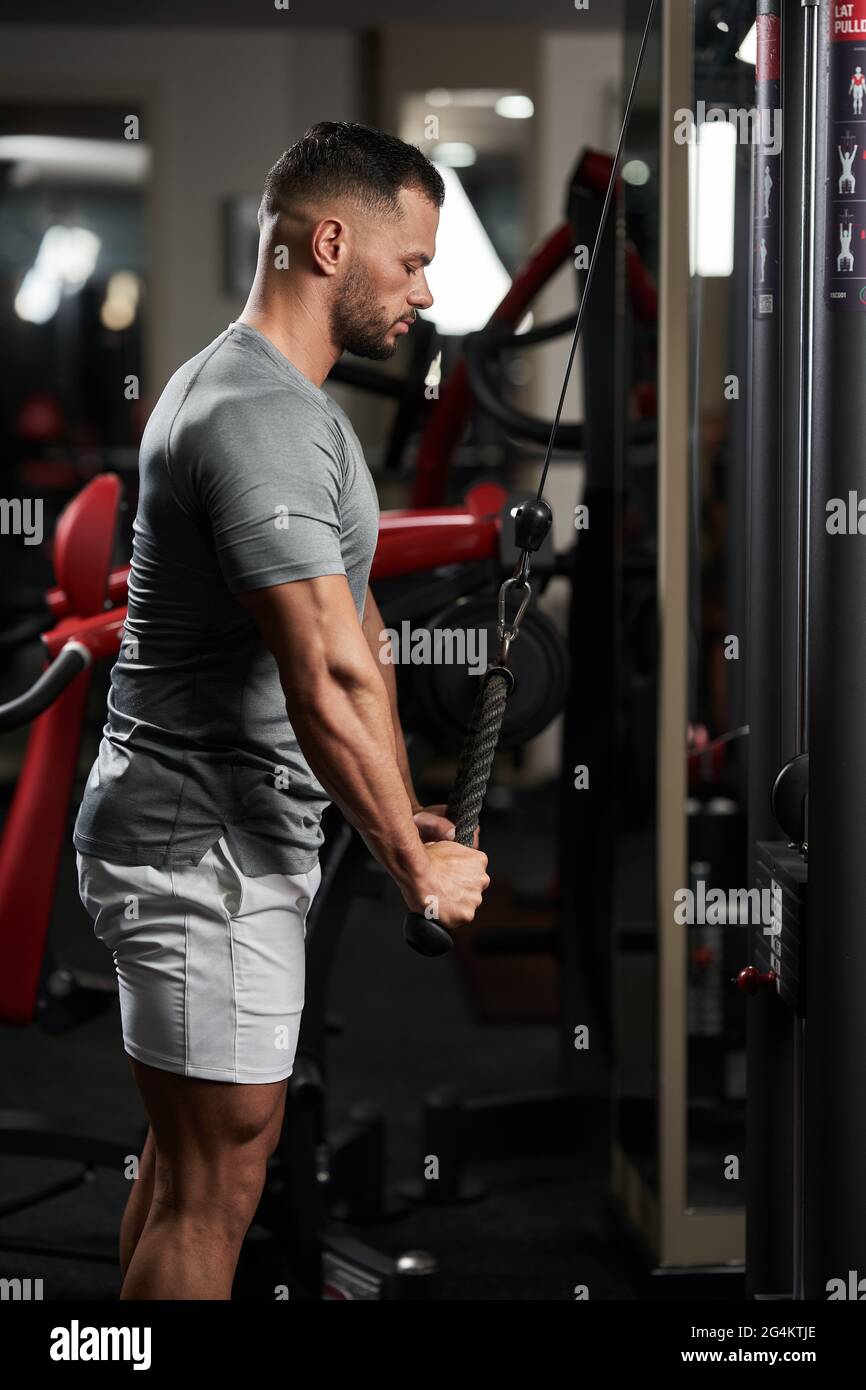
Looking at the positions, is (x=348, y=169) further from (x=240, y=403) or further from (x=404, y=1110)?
(x=404, y=1110)

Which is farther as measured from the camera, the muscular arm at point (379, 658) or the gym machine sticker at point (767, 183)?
the muscular arm at point (379, 658)

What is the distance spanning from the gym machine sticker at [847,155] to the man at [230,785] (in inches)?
15.9

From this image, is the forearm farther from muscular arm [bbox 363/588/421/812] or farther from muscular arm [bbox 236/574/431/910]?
muscular arm [bbox 363/588/421/812]

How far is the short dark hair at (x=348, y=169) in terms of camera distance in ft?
4.77

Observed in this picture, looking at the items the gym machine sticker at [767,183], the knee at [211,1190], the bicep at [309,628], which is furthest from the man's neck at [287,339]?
the knee at [211,1190]

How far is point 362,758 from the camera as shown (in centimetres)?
138

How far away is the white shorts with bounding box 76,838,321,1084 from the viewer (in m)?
1.46

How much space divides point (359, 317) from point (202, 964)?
67 centimetres

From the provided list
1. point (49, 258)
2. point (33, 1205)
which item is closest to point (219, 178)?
point (49, 258)

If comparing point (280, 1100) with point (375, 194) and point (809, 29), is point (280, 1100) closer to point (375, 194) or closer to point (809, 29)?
point (375, 194)

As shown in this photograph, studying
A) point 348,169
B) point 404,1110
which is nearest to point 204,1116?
point 348,169

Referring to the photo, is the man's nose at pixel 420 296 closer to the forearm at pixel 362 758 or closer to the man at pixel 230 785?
the man at pixel 230 785

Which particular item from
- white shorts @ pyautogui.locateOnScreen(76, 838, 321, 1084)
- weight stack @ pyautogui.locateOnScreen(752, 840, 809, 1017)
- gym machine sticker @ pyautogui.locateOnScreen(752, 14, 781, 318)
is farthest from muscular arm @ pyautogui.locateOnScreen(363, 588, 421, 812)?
gym machine sticker @ pyautogui.locateOnScreen(752, 14, 781, 318)

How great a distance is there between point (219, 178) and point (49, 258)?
3.69 ft
